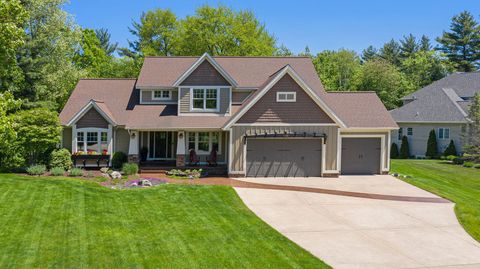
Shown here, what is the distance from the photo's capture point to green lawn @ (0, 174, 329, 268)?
9.76m

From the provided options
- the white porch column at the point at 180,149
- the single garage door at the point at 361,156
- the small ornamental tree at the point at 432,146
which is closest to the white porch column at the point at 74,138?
the white porch column at the point at 180,149

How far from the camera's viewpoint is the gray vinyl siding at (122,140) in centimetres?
2498

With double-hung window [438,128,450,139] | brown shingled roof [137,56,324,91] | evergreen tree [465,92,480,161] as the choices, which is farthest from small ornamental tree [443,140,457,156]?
brown shingled roof [137,56,324,91]

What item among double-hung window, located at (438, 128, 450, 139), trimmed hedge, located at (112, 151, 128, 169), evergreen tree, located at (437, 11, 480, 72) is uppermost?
evergreen tree, located at (437, 11, 480, 72)

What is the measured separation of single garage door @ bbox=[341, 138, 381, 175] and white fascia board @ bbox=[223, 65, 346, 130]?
7.29 ft

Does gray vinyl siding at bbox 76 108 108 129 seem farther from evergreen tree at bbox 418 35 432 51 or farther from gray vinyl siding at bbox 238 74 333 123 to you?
evergreen tree at bbox 418 35 432 51

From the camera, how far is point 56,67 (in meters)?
34.4

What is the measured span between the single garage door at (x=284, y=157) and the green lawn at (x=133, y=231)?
5135 millimetres

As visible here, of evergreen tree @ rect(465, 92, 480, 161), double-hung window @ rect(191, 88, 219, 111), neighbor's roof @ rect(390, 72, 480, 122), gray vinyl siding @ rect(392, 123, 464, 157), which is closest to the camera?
double-hung window @ rect(191, 88, 219, 111)

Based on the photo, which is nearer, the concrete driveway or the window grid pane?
the concrete driveway

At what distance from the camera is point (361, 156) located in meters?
23.9

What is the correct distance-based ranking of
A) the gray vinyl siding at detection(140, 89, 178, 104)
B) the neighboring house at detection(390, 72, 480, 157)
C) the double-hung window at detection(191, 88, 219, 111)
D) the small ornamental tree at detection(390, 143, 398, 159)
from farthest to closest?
the small ornamental tree at detection(390, 143, 398, 159)
the neighboring house at detection(390, 72, 480, 157)
the gray vinyl siding at detection(140, 89, 178, 104)
the double-hung window at detection(191, 88, 219, 111)

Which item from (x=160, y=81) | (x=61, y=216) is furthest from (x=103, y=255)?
(x=160, y=81)

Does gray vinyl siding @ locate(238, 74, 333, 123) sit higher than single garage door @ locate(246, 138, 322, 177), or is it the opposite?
gray vinyl siding @ locate(238, 74, 333, 123)
